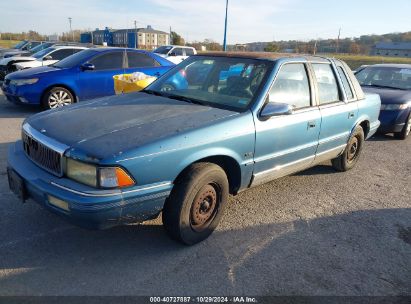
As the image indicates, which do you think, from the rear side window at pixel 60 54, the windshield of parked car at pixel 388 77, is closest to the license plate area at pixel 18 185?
the windshield of parked car at pixel 388 77

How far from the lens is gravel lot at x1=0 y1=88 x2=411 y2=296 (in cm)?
268

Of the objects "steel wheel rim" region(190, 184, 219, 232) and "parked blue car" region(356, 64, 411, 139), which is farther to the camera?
"parked blue car" region(356, 64, 411, 139)

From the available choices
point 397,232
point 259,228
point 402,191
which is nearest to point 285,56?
point 259,228

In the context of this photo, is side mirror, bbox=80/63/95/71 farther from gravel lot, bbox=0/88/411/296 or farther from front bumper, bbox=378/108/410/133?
front bumper, bbox=378/108/410/133

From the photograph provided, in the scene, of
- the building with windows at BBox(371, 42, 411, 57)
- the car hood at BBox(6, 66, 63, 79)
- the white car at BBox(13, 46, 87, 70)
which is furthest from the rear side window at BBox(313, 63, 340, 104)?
the building with windows at BBox(371, 42, 411, 57)

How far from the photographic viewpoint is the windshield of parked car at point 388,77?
27.0 feet

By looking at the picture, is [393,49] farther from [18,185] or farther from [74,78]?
[18,185]

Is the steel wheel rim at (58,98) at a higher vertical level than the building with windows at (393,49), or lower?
lower

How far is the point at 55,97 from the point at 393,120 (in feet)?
24.0

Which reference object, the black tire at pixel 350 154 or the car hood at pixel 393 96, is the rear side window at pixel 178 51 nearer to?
the car hood at pixel 393 96

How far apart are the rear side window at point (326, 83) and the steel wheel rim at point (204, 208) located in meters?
1.93

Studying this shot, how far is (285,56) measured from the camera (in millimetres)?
4047

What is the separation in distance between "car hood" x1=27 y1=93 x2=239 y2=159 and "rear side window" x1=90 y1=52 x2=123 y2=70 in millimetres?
4982

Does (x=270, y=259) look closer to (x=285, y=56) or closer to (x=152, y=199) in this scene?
(x=152, y=199)
